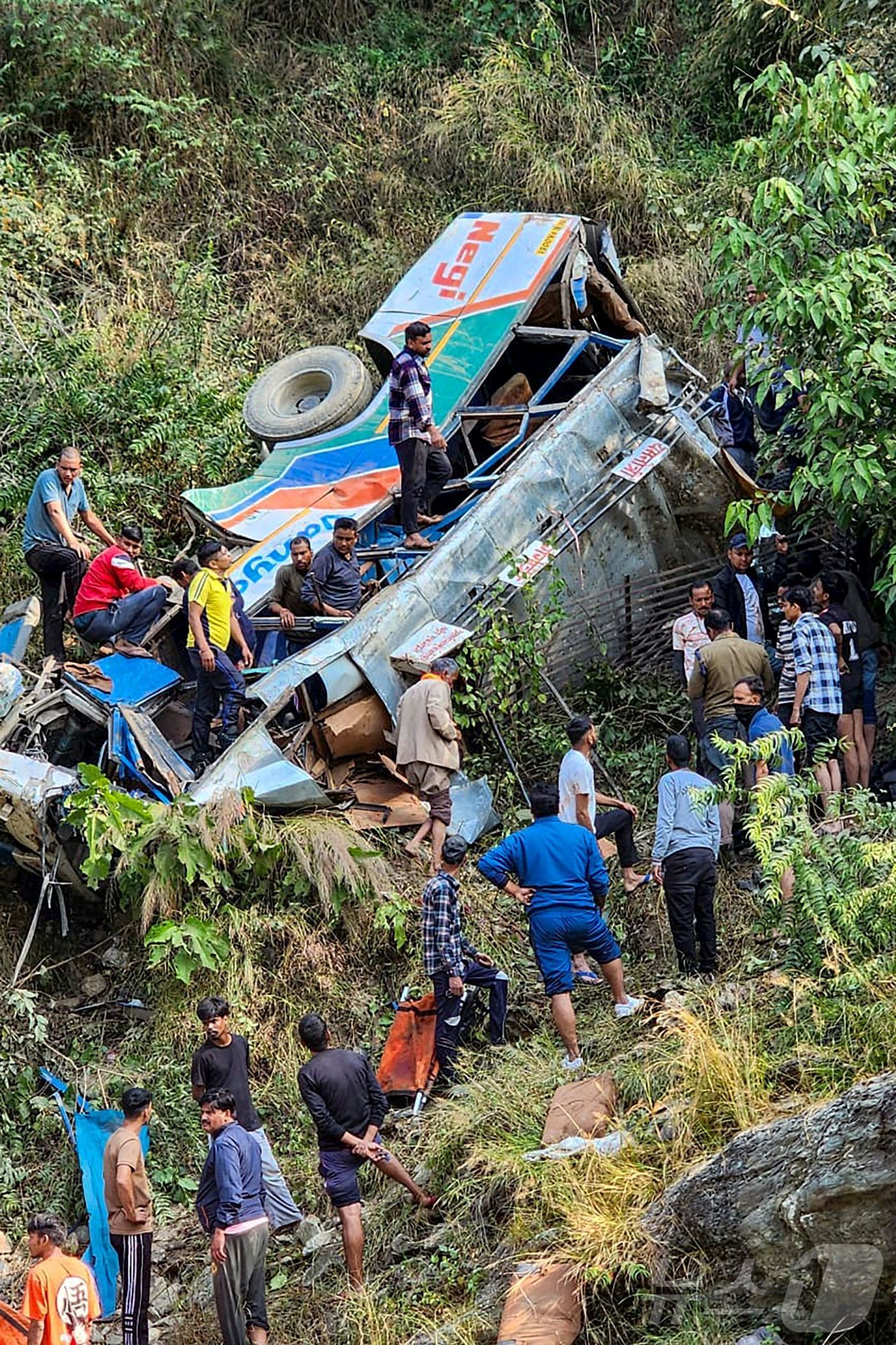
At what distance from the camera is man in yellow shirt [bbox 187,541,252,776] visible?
9609 millimetres

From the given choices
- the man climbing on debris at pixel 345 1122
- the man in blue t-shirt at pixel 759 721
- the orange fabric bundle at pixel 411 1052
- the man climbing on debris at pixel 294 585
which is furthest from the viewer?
the man climbing on debris at pixel 294 585

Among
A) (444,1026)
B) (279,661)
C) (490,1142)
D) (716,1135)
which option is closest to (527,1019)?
(444,1026)

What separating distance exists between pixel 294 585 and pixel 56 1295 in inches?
189

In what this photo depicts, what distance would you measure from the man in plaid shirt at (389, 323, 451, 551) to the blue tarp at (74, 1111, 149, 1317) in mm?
3974

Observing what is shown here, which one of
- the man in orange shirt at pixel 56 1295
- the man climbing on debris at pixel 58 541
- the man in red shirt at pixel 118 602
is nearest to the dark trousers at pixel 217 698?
the man in red shirt at pixel 118 602

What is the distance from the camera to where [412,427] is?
1063cm

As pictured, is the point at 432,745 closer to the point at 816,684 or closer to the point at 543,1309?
the point at 816,684

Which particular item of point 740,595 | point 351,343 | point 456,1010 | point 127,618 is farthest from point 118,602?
point 351,343

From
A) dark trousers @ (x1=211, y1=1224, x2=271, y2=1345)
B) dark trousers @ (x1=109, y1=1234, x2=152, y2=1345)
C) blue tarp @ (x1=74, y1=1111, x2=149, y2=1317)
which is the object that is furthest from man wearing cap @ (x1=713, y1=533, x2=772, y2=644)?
dark trousers @ (x1=109, y1=1234, x2=152, y2=1345)

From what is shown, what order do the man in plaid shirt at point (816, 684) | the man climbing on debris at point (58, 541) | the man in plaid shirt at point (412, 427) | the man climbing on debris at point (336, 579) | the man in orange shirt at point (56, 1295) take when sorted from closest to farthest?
the man in orange shirt at point (56, 1295)
the man in plaid shirt at point (816, 684)
the man climbing on debris at point (336, 579)
the man climbing on debris at point (58, 541)
the man in plaid shirt at point (412, 427)

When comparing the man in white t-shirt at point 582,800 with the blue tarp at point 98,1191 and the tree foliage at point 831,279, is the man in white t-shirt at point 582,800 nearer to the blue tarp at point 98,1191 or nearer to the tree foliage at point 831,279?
the tree foliage at point 831,279

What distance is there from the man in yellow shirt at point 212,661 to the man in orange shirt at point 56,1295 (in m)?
3.30

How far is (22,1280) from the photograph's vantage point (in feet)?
27.0

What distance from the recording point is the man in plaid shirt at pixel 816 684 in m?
9.23
